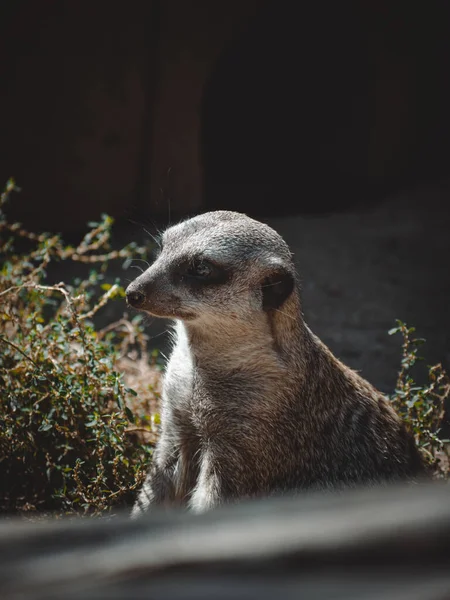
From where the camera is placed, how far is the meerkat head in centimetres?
244

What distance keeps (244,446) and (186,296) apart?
55 cm

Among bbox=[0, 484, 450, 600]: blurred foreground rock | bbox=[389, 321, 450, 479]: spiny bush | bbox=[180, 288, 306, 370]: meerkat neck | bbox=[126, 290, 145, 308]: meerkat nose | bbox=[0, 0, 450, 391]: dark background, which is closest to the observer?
bbox=[0, 484, 450, 600]: blurred foreground rock

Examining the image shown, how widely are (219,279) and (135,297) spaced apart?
0.29 m

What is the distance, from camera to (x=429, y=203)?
22.0 ft

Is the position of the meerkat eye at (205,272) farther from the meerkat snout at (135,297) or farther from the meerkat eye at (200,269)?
the meerkat snout at (135,297)

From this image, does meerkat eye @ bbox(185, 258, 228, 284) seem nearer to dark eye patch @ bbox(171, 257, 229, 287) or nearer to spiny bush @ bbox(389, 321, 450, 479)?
dark eye patch @ bbox(171, 257, 229, 287)

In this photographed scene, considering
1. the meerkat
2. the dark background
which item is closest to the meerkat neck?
the meerkat

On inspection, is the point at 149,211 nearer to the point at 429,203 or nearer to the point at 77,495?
the point at 429,203

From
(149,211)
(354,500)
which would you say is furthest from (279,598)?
(149,211)

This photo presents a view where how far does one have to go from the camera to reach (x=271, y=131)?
7.70 m

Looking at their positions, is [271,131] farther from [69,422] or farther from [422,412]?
[69,422]

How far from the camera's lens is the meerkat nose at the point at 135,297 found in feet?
7.90

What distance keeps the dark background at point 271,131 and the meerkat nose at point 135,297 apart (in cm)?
222

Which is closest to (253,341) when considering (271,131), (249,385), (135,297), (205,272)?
(249,385)
